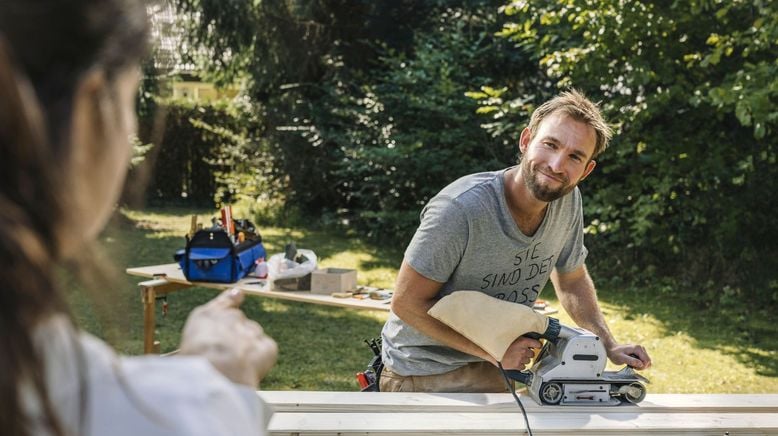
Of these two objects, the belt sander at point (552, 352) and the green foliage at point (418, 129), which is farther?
the green foliage at point (418, 129)

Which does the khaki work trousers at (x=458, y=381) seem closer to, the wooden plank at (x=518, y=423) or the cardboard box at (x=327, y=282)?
the wooden plank at (x=518, y=423)

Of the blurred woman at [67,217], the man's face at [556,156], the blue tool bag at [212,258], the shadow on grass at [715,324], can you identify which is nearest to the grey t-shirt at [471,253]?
the man's face at [556,156]

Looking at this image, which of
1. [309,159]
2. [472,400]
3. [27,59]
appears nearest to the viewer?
[27,59]

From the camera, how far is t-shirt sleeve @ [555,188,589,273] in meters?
2.83

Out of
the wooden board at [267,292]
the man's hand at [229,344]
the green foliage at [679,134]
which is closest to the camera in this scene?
the man's hand at [229,344]

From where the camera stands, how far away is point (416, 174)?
9734 millimetres

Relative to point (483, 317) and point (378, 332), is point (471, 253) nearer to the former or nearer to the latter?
point (483, 317)

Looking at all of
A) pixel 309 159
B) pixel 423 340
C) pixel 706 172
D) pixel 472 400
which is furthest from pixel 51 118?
pixel 309 159

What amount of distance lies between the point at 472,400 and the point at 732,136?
20.5 feet

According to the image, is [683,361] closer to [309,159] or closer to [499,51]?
[499,51]

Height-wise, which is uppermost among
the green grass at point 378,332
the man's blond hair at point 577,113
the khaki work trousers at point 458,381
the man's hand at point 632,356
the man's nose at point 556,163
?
the man's blond hair at point 577,113

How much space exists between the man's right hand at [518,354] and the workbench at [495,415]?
0.10 meters

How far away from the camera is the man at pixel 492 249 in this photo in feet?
8.04

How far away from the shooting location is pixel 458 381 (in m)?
2.61
